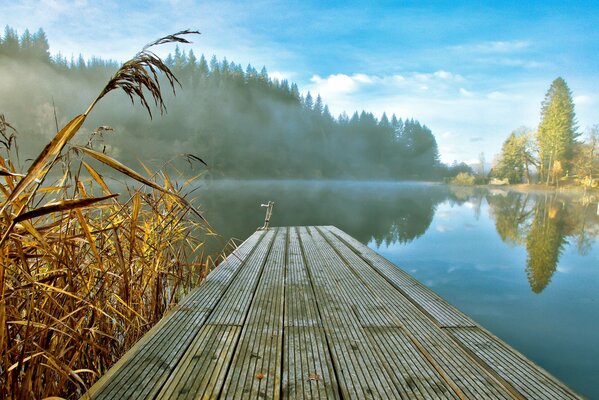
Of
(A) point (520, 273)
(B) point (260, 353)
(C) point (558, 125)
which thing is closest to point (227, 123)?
(C) point (558, 125)

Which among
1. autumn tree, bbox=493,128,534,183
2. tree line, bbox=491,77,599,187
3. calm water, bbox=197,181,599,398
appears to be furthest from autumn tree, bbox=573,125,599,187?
calm water, bbox=197,181,599,398

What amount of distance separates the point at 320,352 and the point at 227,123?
6525 cm

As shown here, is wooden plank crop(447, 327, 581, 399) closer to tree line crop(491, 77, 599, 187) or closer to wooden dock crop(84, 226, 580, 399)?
wooden dock crop(84, 226, 580, 399)

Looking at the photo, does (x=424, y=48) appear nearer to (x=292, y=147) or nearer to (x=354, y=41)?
(x=354, y=41)

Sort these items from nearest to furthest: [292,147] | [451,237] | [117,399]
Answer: [117,399], [451,237], [292,147]

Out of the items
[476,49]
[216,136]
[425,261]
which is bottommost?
[425,261]

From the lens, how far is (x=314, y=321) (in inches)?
75.4

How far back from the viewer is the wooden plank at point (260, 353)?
1.22 meters

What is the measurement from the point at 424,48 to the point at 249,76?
131 ft

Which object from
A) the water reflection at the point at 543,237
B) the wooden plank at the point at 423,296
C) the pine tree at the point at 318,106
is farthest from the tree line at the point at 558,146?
the pine tree at the point at 318,106

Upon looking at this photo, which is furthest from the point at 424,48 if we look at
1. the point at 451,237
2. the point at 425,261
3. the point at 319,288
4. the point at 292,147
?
the point at 319,288

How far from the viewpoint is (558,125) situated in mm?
34156

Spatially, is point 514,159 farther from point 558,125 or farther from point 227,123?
point 227,123

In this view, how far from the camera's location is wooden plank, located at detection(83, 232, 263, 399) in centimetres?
121
